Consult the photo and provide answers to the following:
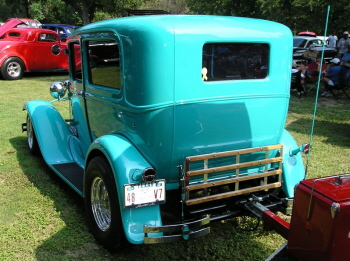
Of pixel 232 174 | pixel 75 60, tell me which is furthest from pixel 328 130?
pixel 75 60

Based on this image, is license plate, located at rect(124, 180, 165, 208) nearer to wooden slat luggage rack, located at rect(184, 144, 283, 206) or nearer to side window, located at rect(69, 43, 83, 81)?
wooden slat luggage rack, located at rect(184, 144, 283, 206)

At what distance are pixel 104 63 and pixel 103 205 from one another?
131 cm

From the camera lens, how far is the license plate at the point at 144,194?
2.56 metres

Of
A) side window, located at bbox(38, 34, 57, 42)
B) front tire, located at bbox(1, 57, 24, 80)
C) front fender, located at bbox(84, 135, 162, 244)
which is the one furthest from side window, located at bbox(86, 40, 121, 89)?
side window, located at bbox(38, 34, 57, 42)

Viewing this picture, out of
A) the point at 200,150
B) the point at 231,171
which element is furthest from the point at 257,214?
the point at 200,150

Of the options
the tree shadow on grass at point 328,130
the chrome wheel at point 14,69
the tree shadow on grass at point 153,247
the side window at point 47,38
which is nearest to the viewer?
the tree shadow on grass at point 153,247

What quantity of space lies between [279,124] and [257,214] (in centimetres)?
84

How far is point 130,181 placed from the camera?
8.57 feet

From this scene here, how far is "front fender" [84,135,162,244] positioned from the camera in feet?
8.50

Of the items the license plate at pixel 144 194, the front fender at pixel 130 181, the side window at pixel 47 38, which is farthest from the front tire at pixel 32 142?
the side window at pixel 47 38

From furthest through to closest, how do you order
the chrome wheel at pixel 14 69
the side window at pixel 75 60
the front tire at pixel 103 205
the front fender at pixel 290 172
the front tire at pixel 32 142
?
the chrome wheel at pixel 14 69, the front tire at pixel 32 142, the side window at pixel 75 60, the front fender at pixel 290 172, the front tire at pixel 103 205

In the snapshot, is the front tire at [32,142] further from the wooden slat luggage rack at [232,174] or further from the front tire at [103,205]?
the wooden slat luggage rack at [232,174]

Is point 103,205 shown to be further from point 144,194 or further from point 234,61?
point 234,61

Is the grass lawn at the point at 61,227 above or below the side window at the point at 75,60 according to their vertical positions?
below
